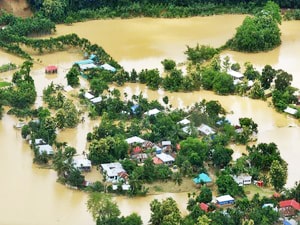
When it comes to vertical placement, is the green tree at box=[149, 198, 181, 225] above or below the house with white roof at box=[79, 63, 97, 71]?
below

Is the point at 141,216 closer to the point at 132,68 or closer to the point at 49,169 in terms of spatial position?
the point at 49,169

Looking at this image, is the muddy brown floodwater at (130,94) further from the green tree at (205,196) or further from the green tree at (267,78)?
the green tree at (267,78)

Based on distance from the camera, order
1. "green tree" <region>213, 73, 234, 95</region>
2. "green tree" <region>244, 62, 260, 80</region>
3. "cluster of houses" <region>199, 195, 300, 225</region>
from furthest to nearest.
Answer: "green tree" <region>244, 62, 260, 80</region>, "green tree" <region>213, 73, 234, 95</region>, "cluster of houses" <region>199, 195, 300, 225</region>

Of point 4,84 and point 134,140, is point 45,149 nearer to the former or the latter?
point 134,140

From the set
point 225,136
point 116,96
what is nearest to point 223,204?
point 225,136

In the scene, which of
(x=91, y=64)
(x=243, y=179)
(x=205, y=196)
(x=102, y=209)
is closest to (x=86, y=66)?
(x=91, y=64)

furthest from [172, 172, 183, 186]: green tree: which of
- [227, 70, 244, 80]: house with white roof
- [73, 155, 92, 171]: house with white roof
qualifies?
[227, 70, 244, 80]: house with white roof

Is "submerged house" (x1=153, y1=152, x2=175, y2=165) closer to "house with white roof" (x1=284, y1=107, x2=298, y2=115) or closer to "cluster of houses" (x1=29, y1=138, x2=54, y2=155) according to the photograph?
"cluster of houses" (x1=29, y1=138, x2=54, y2=155)
